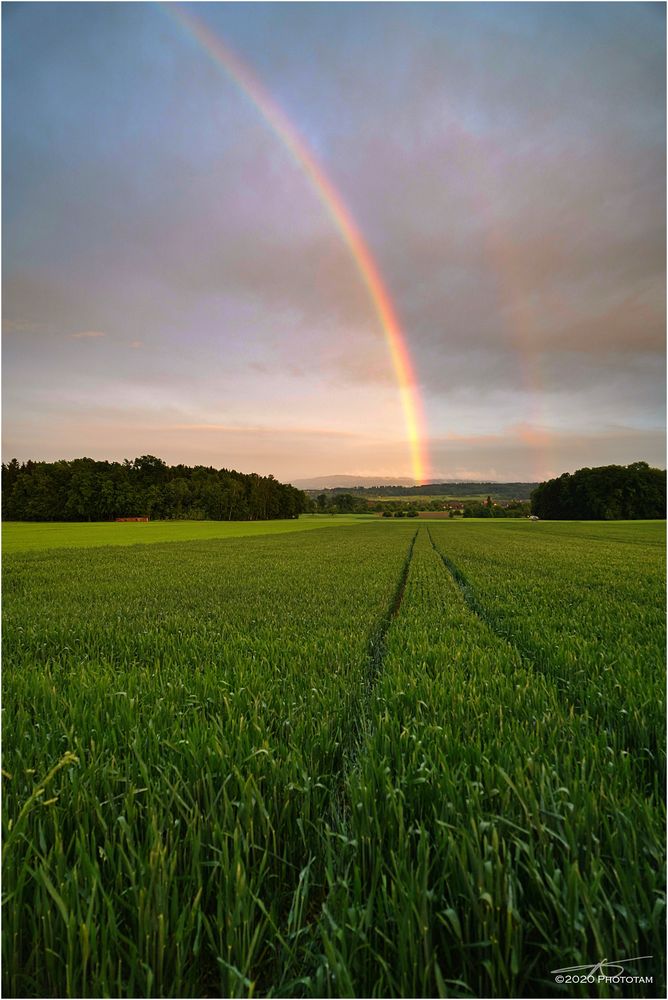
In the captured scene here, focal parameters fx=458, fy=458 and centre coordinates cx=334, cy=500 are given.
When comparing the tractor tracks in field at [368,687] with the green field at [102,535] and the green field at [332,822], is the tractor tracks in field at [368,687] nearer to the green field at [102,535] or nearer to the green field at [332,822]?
the green field at [332,822]

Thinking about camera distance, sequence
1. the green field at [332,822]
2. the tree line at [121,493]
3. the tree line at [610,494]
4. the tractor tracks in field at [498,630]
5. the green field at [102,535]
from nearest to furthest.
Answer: the green field at [332,822] → the tractor tracks in field at [498,630] → the green field at [102,535] → the tree line at [121,493] → the tree line at [610,494]

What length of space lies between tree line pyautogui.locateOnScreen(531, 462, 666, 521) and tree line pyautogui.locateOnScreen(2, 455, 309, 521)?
10292 cm

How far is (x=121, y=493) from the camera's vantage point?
126312mm

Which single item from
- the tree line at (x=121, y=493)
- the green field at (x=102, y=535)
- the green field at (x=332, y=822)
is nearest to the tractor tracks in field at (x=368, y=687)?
the green field at (x=332, y=822)

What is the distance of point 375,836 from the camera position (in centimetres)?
248

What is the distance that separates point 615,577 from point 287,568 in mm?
12764

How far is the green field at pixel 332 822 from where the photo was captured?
1.83 m

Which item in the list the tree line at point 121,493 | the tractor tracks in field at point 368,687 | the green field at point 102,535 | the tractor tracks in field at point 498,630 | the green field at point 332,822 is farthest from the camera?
the tree line at point 121,493

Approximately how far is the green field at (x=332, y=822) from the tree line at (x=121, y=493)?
431 ft

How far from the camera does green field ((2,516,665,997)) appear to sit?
183cm

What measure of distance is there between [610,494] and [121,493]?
5501 inches

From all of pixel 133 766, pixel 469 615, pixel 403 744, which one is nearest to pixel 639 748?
pixel 403 744

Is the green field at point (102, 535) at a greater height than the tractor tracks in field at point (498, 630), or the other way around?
the tractor tracks in field at point (498, 630)

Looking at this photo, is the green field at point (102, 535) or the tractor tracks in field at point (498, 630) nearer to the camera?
the tractor tracks in field at point (498, 630)
